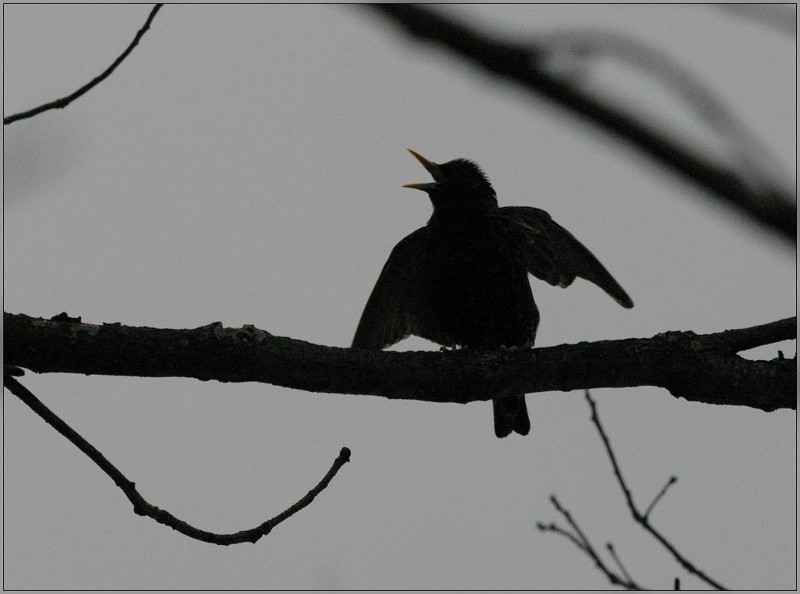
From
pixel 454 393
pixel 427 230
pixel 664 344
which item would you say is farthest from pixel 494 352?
pixel 427 230

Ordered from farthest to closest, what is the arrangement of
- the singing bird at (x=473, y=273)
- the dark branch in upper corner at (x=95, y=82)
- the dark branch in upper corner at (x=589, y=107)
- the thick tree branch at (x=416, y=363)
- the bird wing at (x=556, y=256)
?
the bird wing at (x=556, y=256), the singing bird at (x=473, y=273), the thick tree branch at (x=416, y=363), the dark branch in upper corner at (x=95, y=82), the dark branch in upper corner at (x=589, y=107)

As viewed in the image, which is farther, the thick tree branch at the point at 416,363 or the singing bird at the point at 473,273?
the singing bird at the point at 473,273

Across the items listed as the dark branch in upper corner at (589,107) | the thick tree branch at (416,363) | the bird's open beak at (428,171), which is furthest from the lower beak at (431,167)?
the dark branch in upper corner at (589,107)

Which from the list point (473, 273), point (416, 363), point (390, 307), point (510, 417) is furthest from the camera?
point (390, 307)

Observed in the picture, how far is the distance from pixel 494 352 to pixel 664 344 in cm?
63

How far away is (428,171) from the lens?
6.12m

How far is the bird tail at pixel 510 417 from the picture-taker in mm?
5785

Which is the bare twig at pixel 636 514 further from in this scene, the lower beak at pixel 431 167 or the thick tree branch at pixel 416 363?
the lower beak at pixel 431 167

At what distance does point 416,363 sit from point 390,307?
10.3 feet

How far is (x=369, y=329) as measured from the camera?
21.7 feet

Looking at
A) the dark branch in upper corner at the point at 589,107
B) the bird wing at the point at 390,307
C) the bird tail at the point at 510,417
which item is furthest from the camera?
the bird wing at the point at 390,307

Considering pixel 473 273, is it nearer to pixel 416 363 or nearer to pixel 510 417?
pixel 510 417

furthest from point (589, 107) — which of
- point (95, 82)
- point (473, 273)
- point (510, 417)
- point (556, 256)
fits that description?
point (556, 256)

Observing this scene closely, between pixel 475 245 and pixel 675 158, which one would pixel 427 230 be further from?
pixel 675 158
